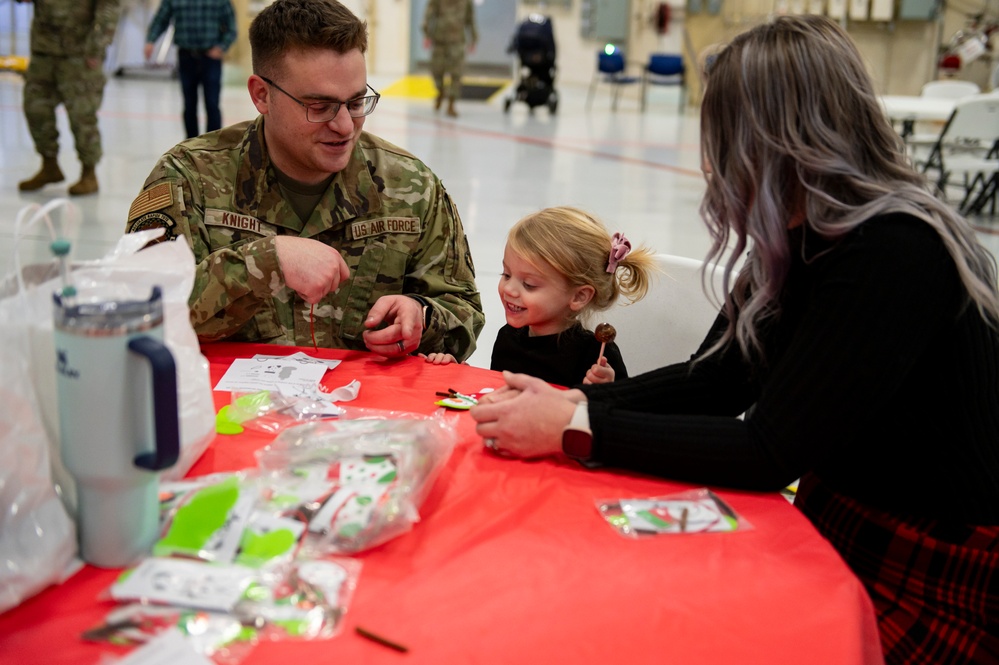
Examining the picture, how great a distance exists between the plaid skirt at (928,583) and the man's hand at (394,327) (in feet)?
2.87

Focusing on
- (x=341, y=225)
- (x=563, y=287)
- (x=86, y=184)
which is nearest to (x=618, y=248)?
(x=563, y=287)

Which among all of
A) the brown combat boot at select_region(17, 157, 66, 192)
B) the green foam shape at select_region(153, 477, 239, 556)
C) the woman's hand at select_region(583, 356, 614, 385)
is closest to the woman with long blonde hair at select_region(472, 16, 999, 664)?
the green foam shape at select_region(153, 477, 239, 556)

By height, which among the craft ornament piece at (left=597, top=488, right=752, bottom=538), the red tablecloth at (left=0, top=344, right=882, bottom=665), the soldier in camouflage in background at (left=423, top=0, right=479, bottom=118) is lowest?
the red tablecloth at (left=0, top=344, right=882, bottom=665)

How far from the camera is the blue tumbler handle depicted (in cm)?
85

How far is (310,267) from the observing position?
5.75 ft

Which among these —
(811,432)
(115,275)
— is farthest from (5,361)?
(811,432)

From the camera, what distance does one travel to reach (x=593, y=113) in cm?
1494

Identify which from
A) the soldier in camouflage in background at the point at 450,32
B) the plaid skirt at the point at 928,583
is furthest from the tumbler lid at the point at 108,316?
the soldier in camouflage in background at the point at 450,32

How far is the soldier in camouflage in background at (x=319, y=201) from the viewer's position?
6.56 ft

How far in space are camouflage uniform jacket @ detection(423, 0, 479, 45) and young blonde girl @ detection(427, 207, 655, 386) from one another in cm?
1110

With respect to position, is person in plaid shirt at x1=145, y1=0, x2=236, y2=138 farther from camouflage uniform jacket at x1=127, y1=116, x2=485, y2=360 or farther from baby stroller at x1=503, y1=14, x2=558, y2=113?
baby stroller at x1=503, y1=14, x2=558, y2=113

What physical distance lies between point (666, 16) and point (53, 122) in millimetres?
13069

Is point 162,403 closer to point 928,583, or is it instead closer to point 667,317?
point 928,583

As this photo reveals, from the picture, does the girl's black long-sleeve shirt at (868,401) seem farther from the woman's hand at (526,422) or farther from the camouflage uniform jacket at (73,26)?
the camouflage uniform jacket at (73,26)
